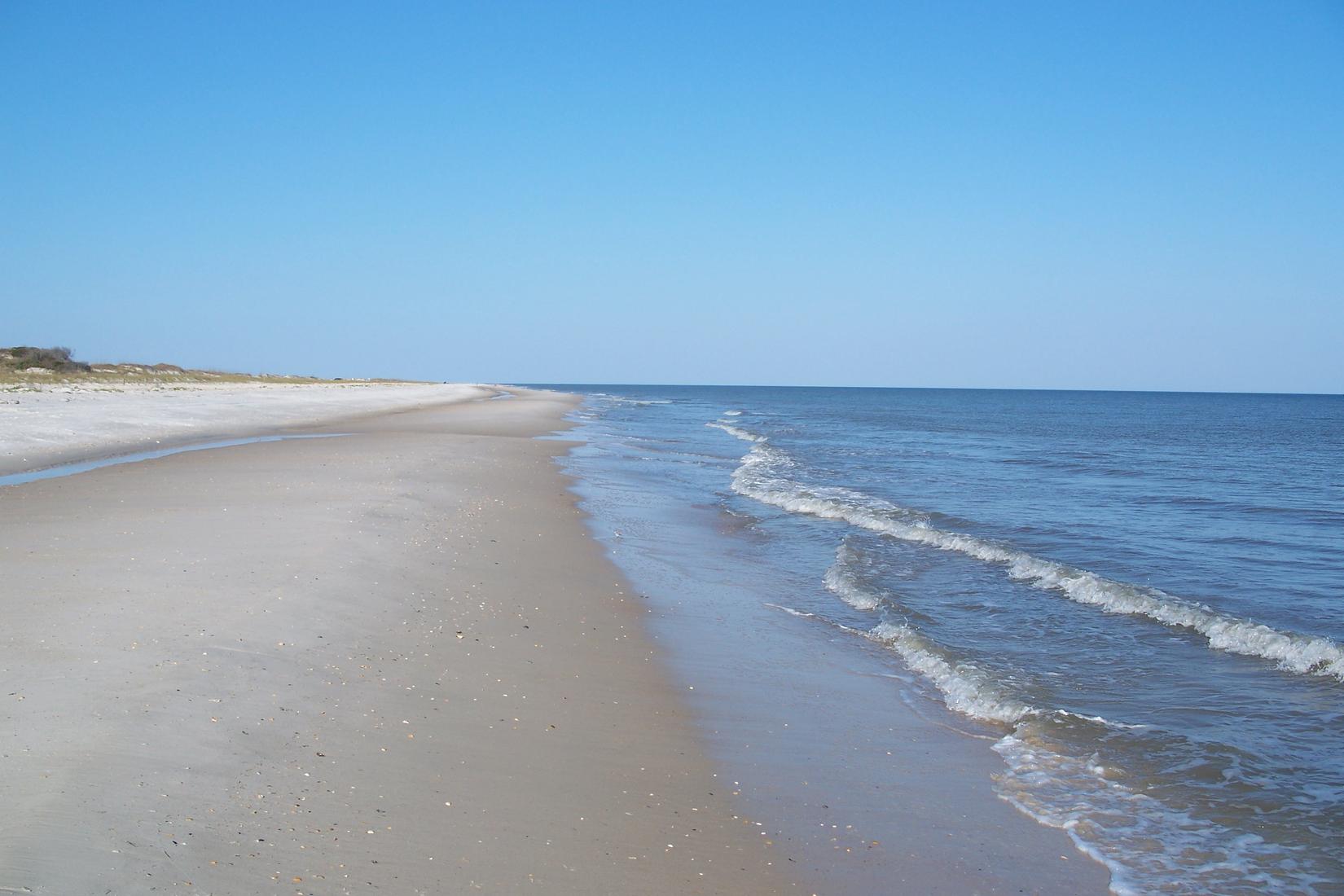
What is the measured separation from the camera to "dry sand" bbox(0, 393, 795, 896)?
3871mm

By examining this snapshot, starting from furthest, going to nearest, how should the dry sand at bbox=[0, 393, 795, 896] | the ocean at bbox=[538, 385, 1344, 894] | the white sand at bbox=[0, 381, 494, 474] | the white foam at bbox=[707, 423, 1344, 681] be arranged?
the white sand at bbox=[0, 381, 494, 474], the white foam at bbox=[707, 423, 1344, 681], the ocean at bbox=[538, 385, 1344, 894], the dry sand at bbox=[0, 393, 795, 896]

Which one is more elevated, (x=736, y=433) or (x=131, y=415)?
(x=131, y=415)

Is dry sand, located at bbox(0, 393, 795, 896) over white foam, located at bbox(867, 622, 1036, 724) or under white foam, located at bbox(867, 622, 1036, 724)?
over

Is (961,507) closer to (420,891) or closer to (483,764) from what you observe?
(483,764)

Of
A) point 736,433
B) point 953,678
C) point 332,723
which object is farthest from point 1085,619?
point 736,433

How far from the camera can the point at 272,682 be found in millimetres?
5812

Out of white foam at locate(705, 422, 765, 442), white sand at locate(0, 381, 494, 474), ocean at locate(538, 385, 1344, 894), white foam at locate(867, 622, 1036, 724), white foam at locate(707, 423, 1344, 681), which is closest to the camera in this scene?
ocean at locate(538, 385, 1344, 894)

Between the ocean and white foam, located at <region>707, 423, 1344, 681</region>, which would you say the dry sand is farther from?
white foam, located at <region>707, 423, 1344, 681</region>

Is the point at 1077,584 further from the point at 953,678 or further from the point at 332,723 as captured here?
the point at 332,723

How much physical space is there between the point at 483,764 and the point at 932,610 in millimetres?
6493

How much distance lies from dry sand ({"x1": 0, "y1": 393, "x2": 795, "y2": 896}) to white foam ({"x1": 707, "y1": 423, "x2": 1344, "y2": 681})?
5.83 m

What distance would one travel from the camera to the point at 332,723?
5332 millimetres

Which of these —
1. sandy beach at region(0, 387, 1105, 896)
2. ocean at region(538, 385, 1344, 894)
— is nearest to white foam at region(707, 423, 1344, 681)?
ocean at region(538, 385, 1344, 894)

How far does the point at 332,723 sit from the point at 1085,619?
26.9 feet
